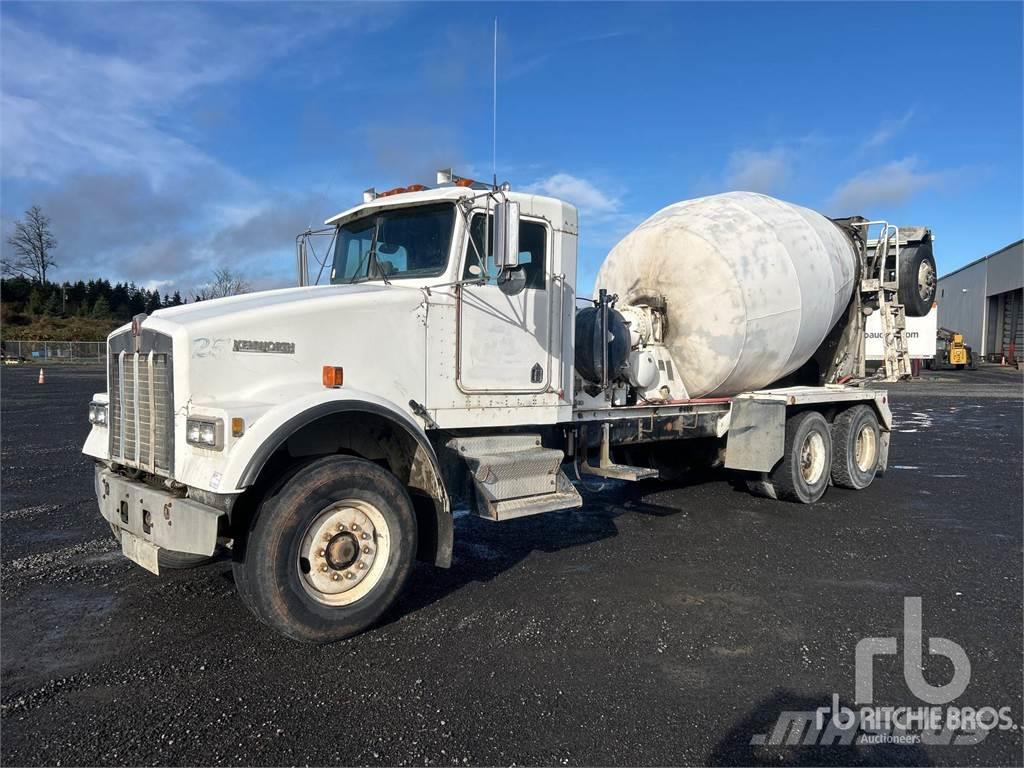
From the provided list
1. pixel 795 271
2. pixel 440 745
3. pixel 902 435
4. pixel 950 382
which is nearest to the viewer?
pixel 440 745

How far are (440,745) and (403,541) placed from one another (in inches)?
59.5

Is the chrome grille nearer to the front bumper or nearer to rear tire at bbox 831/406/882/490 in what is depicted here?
the front bumper

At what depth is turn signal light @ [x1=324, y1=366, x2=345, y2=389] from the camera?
14.9 ft

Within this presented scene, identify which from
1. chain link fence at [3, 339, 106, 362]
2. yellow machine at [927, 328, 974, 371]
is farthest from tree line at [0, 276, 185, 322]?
yellow machine at [927, 328, 974, 371]

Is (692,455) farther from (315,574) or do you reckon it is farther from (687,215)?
(315,574)

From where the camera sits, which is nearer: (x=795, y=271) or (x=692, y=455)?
(x=795, y=271)

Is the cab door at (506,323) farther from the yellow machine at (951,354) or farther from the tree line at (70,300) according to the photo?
the tree line at (70,300)

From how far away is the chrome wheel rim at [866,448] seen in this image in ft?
31.0

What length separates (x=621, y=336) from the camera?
22.4 feet

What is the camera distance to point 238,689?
364cm

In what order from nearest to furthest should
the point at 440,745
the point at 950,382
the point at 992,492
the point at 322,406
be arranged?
the point at 440,745, the point at 322,406, the point at 992,492, the point at 950,382

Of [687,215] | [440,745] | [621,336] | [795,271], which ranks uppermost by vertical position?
[687,215]

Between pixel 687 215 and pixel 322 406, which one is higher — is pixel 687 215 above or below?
above

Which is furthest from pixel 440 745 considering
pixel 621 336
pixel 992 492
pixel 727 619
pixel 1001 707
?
pixel 992 492
